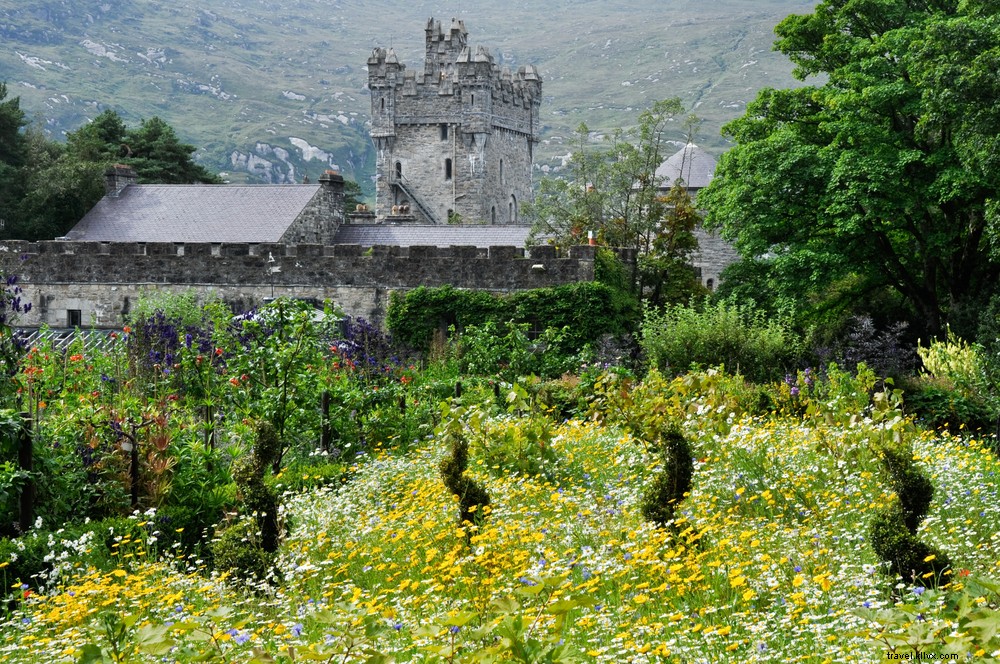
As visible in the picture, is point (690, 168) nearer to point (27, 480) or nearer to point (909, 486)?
point (27, 480)

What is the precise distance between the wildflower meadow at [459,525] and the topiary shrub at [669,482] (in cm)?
2

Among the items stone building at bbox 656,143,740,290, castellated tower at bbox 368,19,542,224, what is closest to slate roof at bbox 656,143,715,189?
stone building at bbox 656,143,740,290

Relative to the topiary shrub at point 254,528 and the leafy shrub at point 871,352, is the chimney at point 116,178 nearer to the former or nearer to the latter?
the leafy shrub at point 871,352

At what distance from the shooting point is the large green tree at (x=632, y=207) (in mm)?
29188

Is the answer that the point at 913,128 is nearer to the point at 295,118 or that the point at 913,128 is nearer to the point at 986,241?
the point at 986,241

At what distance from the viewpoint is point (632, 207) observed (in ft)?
106

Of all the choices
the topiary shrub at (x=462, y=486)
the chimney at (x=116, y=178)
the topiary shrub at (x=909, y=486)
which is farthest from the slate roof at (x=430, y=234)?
the topiary shrub at (x=909, y=486)

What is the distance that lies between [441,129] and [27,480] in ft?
182

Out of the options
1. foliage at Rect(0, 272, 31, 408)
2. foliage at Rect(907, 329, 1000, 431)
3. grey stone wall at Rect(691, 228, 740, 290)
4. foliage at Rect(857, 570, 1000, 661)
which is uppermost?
grey stone wall at Rect(691, 228, 740, 290)

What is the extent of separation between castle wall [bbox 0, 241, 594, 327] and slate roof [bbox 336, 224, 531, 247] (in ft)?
40.9

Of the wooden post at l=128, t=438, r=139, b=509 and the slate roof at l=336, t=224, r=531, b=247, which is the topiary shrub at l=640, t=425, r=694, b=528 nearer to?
the wooden post at l=128, t=438, r=139, b=509

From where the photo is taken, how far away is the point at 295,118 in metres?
187

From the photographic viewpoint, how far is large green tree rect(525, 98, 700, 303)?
29.2m

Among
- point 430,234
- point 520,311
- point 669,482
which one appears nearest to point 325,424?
point 669,482
